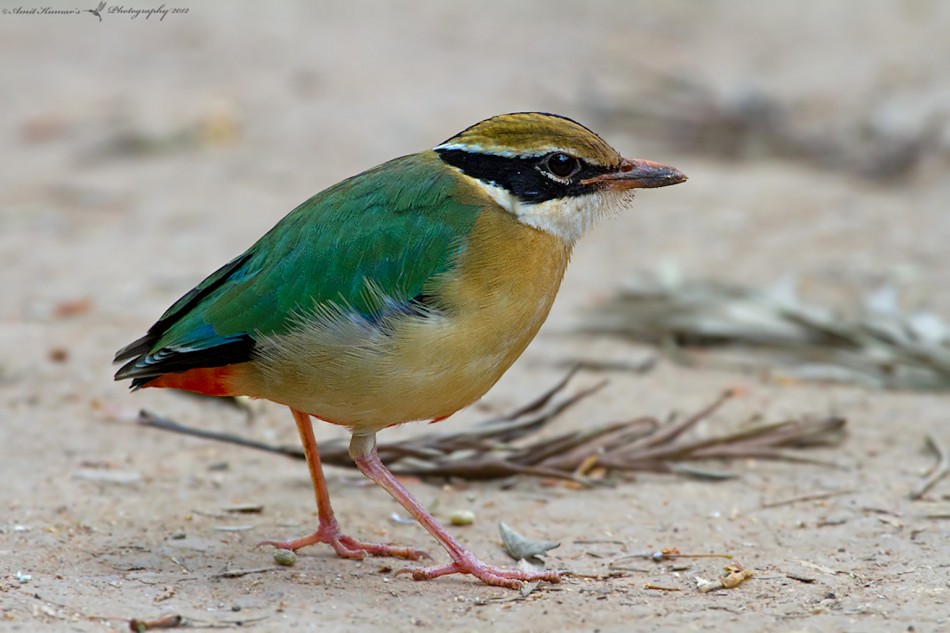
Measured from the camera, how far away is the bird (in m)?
4.83

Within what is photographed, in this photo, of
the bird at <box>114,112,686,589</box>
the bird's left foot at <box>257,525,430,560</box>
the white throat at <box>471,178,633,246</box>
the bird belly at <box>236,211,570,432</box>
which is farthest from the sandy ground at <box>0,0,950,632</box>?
the white throat at <box>471,178,633,246</box>

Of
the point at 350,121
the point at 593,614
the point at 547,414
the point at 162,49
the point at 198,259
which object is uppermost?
the point at 162,49

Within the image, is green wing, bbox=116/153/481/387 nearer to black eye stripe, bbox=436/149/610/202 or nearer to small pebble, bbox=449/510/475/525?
black eye stripe, bbox=436/149/610/202

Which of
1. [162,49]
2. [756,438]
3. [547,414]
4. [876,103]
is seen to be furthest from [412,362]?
[162,49]

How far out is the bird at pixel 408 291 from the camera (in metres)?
4.83

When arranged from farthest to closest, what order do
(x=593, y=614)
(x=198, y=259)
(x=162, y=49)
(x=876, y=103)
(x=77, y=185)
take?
(x=162, y=49), (x=876, y=103), (x=77, y=185), (x=198, y=259), (x=593, y=614)

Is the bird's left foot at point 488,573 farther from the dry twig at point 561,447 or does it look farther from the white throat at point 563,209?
the white throat at point 563,209

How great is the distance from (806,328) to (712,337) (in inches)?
24.2

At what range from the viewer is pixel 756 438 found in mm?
6402

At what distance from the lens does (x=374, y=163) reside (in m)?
11.2

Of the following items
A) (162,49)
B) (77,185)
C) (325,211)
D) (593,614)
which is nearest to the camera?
(593,614)

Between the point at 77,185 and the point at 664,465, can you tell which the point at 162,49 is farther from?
the point at 664,465

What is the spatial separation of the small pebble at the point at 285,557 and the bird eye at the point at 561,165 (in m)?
1.92

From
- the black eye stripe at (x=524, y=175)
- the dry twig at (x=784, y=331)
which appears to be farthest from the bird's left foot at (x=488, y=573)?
the dry twig at (x=784, y=331)
